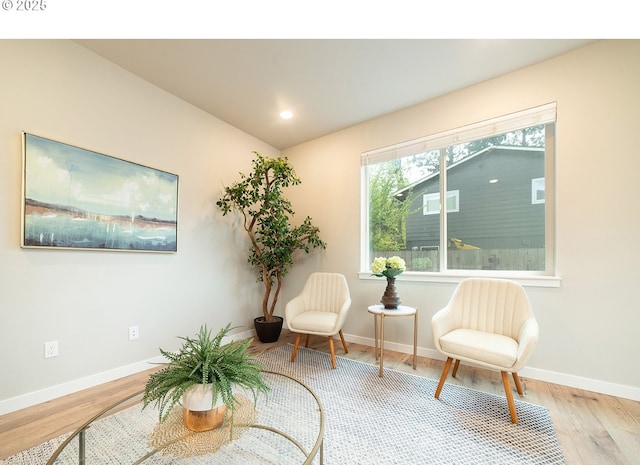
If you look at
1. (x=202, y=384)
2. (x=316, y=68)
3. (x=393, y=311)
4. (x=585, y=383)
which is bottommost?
(x=585, y=383)

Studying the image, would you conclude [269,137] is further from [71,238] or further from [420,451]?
[420,451]

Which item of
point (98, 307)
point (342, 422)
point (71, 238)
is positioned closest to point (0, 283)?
point (71, 238)

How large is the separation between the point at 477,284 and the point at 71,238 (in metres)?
3.14

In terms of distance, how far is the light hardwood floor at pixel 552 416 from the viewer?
4.57ft

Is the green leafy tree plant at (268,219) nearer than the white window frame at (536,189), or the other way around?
the white window frame at (536,189)

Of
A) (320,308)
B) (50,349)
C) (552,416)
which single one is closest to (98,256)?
(50,349)

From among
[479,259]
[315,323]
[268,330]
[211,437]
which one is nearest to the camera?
[211,437]

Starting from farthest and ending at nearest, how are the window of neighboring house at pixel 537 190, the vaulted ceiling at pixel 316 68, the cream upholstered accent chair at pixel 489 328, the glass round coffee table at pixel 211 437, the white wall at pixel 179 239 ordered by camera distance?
1. the window of neighboring house at pixel 537 190
2. the vaulted ceiling at pixel 316 68
3. the white wall at pixel 179 239
4. the cream upholstered accent chair at pixel 489 328
5. the glass round coffee table at pixel 211 437

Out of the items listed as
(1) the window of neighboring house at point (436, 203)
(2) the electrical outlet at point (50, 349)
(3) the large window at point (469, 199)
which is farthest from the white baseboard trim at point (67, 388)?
(1) the window of neighboring house at point (436, 203)

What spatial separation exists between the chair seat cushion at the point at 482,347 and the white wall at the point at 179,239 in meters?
0.61

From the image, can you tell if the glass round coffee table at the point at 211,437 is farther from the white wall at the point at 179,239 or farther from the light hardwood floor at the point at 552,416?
the white wall at the point at 179,239

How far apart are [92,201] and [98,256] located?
1.41 ft

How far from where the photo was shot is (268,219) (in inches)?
124

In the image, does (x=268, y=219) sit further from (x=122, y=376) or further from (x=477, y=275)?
(x=477, y=275)
